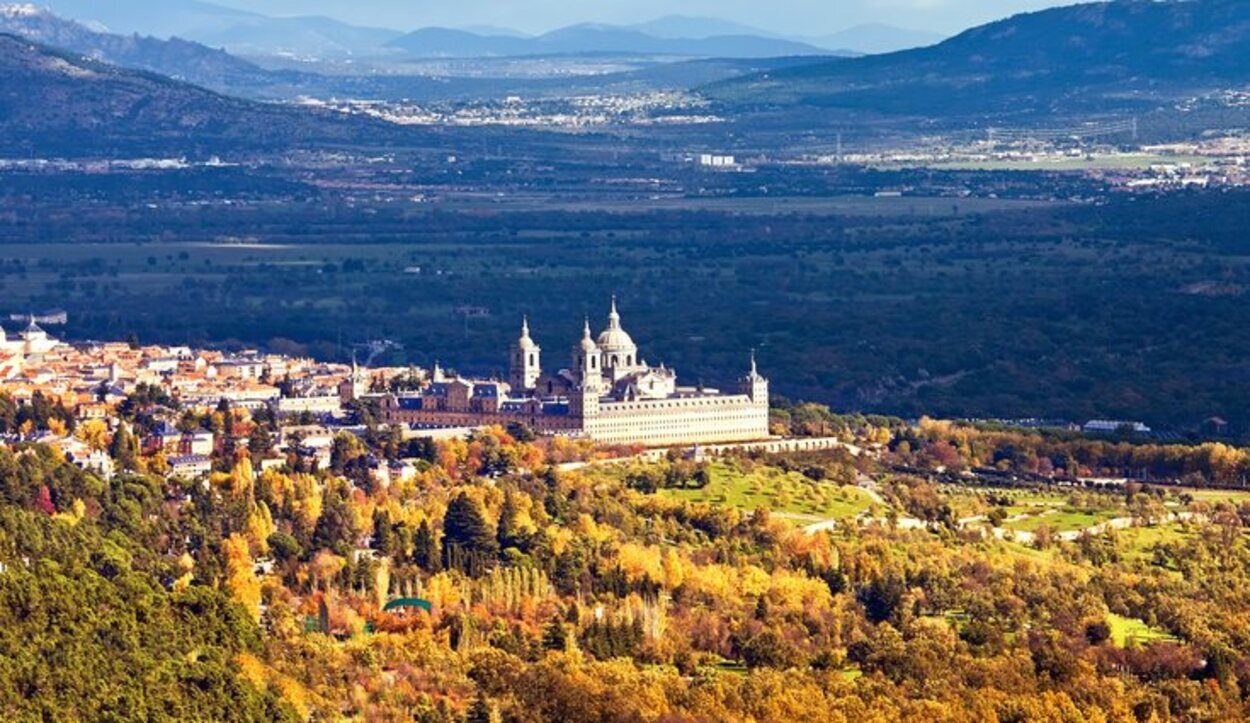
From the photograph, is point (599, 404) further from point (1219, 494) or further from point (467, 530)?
point (467, 530)

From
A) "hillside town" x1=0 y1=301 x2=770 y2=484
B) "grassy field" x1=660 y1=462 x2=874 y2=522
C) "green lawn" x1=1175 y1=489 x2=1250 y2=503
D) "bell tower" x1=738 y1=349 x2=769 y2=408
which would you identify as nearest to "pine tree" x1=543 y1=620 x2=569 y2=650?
"grassy field" x1=660 y1=462 x2=874 y2=522

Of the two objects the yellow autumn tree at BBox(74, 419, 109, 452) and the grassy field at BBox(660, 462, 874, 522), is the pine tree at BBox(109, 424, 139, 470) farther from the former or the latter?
the grassy field at BBox(660, 462, 874, 522)

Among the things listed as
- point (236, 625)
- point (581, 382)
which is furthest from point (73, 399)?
point (236, 625)

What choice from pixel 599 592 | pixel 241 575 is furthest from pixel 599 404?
pixel 241 575

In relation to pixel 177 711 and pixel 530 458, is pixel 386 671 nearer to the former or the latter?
pixel 177 711

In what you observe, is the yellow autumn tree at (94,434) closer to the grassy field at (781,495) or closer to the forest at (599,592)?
the forest at (599,592)

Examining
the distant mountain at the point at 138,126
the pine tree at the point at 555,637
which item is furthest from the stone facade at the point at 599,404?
the distant mountain at the point at 138,126
